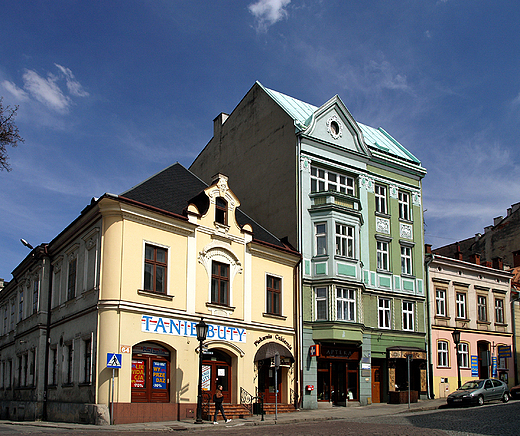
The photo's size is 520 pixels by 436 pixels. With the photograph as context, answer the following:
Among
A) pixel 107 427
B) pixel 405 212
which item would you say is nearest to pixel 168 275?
pixel 107 427

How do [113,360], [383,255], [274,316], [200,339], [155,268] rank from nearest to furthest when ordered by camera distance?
[113,360]
[200,339]
[155,268]
[274,316]
[383,255]

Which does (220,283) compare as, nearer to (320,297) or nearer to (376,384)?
(320,297)

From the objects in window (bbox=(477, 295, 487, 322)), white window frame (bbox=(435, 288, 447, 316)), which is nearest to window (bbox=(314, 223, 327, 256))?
white window frame (bbox=(435, 288, 447, 316))

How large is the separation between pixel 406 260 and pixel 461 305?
6.21 meters

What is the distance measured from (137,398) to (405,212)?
2217cm

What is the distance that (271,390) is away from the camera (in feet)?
92.8

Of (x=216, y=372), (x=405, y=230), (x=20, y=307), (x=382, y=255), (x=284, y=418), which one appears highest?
(x=405, y=230)

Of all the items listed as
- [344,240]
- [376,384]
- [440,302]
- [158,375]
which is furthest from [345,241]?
[158,375]

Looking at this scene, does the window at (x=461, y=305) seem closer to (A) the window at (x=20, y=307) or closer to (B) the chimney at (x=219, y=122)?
(B) the chimney at (x=219, y=122)

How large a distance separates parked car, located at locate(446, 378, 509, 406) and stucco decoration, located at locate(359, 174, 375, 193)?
1252 centimetres

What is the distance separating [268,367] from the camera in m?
28.5

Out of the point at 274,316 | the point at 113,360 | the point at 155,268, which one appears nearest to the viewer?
the point at 113,360

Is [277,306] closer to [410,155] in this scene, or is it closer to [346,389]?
[346,389]

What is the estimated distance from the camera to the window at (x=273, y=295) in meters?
29.4
